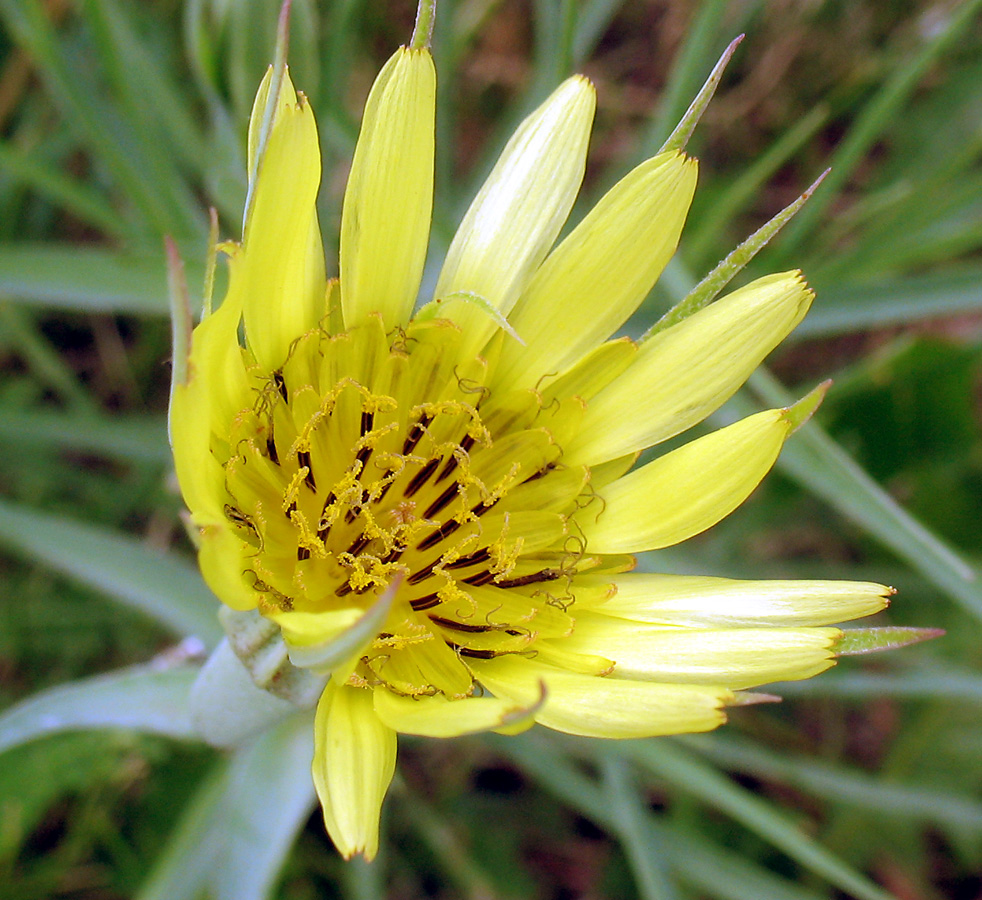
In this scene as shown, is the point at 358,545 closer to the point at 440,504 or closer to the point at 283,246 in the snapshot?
the point at 440,504

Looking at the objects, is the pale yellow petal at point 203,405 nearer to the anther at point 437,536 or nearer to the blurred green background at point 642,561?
the anther at point 437,536

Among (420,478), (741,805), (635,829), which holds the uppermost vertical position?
(420,478)

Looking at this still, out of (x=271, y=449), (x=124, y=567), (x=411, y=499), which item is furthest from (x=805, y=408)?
(x=124, y=567)

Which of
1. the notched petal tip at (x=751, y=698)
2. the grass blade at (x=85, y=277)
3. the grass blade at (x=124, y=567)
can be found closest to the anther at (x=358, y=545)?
the grass blade at (x=124, y=567)

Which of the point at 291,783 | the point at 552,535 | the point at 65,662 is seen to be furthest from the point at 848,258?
the point at 65,662

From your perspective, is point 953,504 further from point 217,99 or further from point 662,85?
point 217,99

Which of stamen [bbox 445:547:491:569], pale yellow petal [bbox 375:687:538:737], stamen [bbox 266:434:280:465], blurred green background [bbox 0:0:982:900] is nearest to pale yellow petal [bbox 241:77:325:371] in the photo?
stamen [bbox 266:434:280:465]
